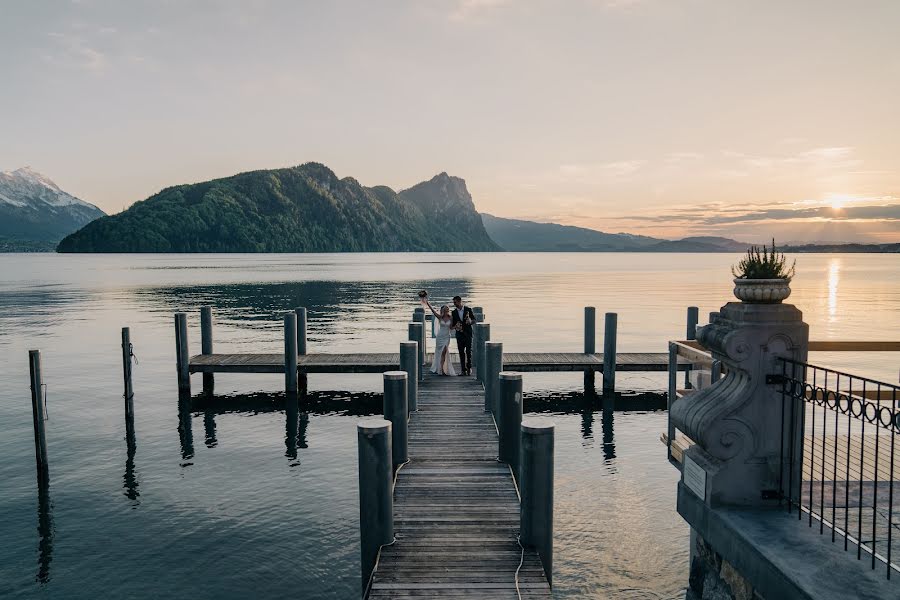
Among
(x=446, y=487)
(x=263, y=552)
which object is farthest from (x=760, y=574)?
(x=263, y=552)

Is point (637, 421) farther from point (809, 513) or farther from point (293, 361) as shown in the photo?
point (809, 513)

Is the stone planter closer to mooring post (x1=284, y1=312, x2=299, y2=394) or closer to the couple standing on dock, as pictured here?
the couple standing on dock

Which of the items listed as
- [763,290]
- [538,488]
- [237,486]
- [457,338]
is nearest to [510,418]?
[538,488]

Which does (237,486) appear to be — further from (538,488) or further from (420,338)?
(538,488)

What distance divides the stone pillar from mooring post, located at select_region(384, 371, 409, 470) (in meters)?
5.25

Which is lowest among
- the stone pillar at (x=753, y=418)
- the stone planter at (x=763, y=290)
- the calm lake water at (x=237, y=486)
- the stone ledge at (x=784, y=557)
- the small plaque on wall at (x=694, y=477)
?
the calm lake water at (x=237, y=486)

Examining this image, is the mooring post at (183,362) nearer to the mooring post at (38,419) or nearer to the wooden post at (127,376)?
the wooden post at (127,376)

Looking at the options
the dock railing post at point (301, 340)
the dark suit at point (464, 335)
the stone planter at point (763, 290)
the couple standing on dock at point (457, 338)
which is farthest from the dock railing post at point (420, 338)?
the stone planter at point (763, 290)

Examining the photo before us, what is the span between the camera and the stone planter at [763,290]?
21.1 feet

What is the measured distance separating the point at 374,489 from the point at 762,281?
4791mm

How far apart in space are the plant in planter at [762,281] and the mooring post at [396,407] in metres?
5.66

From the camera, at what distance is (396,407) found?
10.8 m

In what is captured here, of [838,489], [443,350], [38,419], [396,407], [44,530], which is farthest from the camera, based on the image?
[443,350]

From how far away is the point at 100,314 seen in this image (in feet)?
177
